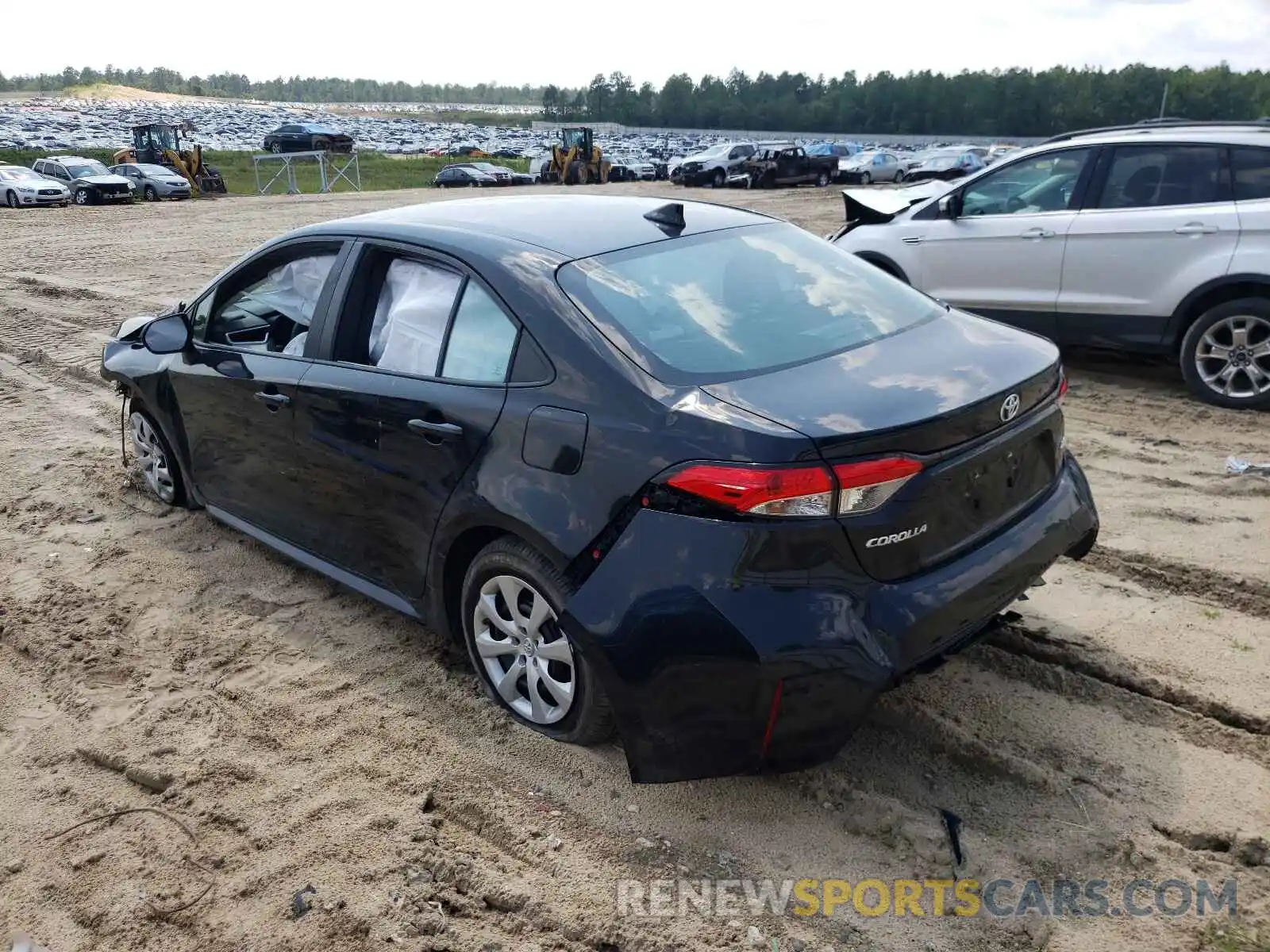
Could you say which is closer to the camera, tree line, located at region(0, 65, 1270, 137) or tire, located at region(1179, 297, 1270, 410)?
tire, located at region(1179, 297, 1270, 410)

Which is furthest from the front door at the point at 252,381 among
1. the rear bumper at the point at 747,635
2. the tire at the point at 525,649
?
the rear bumper at the point at 747,635

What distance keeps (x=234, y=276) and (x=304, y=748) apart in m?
2.32

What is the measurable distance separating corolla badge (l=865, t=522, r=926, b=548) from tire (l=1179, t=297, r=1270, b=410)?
198 inches

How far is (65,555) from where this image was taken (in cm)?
502

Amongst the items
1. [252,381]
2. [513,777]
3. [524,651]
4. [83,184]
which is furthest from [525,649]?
[83,184]

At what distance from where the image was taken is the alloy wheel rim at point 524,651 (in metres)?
3.17

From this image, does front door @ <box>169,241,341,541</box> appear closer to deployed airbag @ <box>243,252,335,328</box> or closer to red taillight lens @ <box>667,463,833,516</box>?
deployed airbag @ <box>243,252,335,328</box>

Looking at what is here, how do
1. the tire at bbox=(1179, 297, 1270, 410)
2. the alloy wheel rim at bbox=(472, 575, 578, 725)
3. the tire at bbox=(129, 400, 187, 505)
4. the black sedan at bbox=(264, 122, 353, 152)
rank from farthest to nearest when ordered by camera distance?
the black sedan at bbox=(264, 122, 353, 152) < the tire at bbox=(1179, 297, 1270, 410) < the tire at bbox=(129, 400, 187, 505) < the alloy wheel rim at bbox=(472, 575, 578, 725)

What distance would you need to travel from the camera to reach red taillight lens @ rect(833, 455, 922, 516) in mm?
2611

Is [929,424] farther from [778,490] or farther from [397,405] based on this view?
[397,405]

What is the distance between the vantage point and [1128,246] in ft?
22.9

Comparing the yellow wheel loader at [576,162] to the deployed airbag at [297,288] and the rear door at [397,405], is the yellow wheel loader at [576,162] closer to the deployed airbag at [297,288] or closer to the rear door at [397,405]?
the deployed airbag at [297,288]

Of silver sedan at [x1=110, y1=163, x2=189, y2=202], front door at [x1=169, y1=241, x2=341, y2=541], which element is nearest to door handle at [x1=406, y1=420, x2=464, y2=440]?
front door at [x1=169, y1=241, x2=341, y2=541]

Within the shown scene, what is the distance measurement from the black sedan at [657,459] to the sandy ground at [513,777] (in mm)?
293
